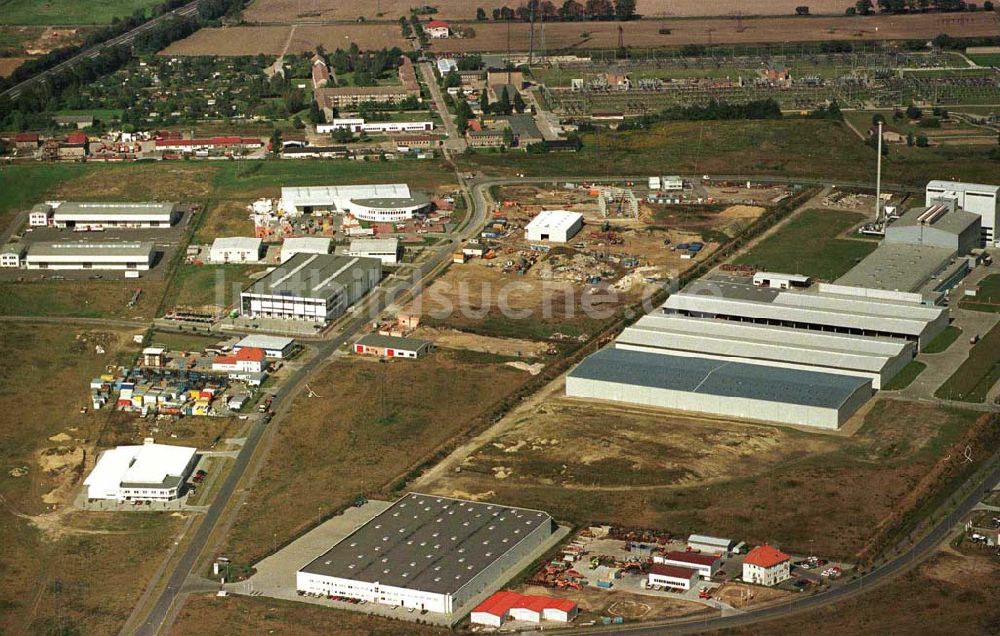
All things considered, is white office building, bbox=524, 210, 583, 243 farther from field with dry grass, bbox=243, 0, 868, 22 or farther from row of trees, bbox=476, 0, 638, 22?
field with dry grass, bbox=243, 0, 868, 22

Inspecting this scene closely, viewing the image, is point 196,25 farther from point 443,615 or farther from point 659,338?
point 443,615

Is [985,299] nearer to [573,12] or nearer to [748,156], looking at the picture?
[748,156]

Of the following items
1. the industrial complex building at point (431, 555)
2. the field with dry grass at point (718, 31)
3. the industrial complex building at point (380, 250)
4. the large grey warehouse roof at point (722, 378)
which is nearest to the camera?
the industrial complex building at point (431, 555)

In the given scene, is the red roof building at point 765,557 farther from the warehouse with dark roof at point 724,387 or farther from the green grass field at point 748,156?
the green grass field at point 748,156

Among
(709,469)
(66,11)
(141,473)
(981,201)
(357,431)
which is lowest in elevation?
(357,431)

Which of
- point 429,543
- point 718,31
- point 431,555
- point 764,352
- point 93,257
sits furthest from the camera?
point 718,31

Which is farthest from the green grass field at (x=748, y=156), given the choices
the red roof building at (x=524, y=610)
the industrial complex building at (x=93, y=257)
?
the red roof building at (x=524, y=610)

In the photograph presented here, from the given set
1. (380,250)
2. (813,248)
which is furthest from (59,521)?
(813,248)
